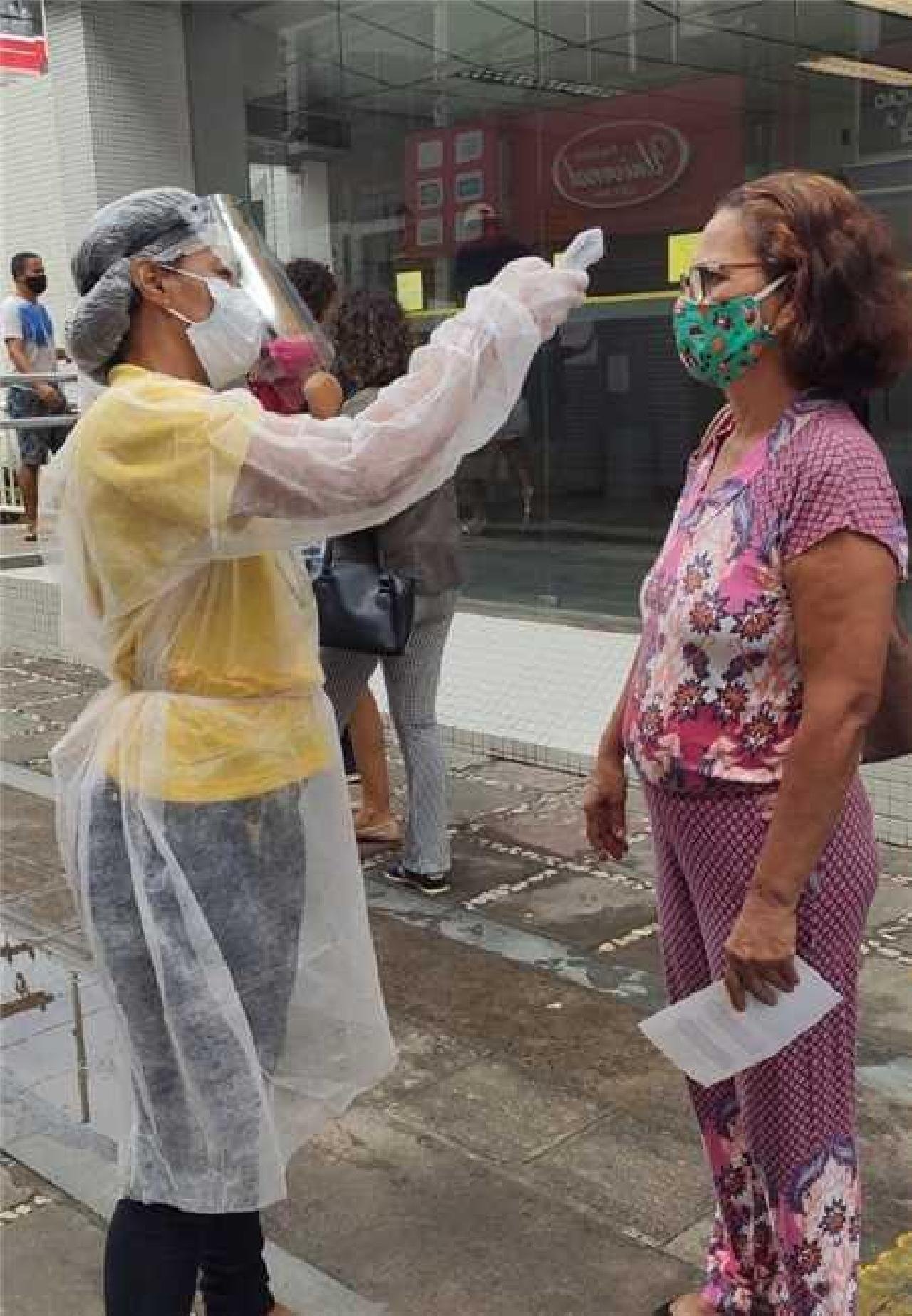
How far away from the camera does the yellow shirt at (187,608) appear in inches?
74.9

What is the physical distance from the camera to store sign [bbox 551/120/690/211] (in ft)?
25.0

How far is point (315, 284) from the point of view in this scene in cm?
442

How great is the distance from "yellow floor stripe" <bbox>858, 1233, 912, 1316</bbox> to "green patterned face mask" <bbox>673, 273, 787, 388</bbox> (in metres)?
1.64

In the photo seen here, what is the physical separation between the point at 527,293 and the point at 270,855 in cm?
92

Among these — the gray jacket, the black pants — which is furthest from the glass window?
the black pants

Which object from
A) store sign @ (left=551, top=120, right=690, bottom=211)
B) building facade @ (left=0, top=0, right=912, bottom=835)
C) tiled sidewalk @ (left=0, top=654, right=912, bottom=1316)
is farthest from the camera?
store sign @ (left=551, top=120, right=690, bottom=211)

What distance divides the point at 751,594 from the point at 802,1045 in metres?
→ 0.70

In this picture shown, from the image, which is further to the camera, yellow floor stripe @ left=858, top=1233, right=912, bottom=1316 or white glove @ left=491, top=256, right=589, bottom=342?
yellow floor stripe @ left=858, top=1233, right=912, bottom=1316

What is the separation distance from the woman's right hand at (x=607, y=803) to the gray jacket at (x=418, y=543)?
172 centimetres

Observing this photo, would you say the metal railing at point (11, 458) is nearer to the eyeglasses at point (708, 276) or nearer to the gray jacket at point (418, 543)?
the gray jacket at point (418, 543)

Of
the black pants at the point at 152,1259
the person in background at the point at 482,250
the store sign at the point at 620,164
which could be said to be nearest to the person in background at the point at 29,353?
the person in background at the point at 482,250

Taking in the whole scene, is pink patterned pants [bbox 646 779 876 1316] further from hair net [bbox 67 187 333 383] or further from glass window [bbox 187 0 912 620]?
glass window [bbox 187 0 912 620]

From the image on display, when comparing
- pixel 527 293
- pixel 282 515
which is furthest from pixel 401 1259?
pixel 527 293

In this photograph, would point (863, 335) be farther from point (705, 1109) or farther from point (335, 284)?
point (335, 284)
